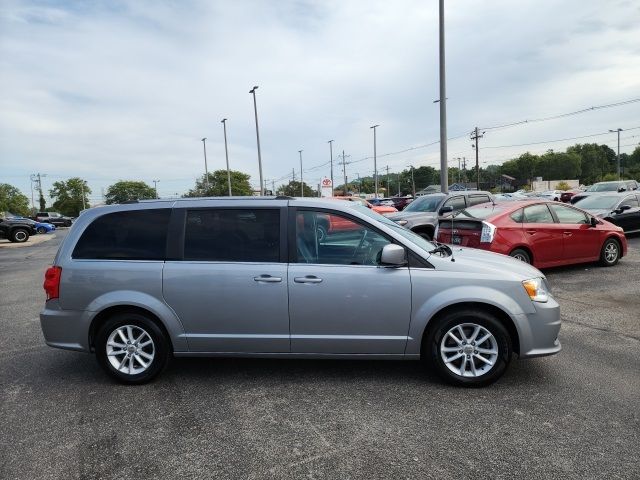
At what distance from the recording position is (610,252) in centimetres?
977

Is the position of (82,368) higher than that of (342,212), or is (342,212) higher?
(342,212)

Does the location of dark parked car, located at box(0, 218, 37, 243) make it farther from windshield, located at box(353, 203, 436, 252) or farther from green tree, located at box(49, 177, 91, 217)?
green tree, located at box(49, 177, 91, 217)

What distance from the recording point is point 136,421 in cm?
371

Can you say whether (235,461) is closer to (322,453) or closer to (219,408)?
(322,453)

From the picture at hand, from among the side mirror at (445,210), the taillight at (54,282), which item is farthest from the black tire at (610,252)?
the taillight at (54,282)

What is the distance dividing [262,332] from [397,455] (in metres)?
1.65

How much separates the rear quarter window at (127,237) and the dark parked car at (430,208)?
26.7 ft

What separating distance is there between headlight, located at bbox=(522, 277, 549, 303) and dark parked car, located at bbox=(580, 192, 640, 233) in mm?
10815

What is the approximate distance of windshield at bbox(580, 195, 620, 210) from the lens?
13.8 m

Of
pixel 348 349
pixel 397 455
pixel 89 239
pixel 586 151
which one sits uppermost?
pixel 586 151

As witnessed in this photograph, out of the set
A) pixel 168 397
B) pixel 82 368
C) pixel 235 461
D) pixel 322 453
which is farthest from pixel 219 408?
pixel 82 368

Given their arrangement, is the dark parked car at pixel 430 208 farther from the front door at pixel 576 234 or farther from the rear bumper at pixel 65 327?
the rear bumper at pixel 65 327

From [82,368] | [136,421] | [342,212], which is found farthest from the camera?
[82,368]

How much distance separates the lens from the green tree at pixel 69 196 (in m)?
113
